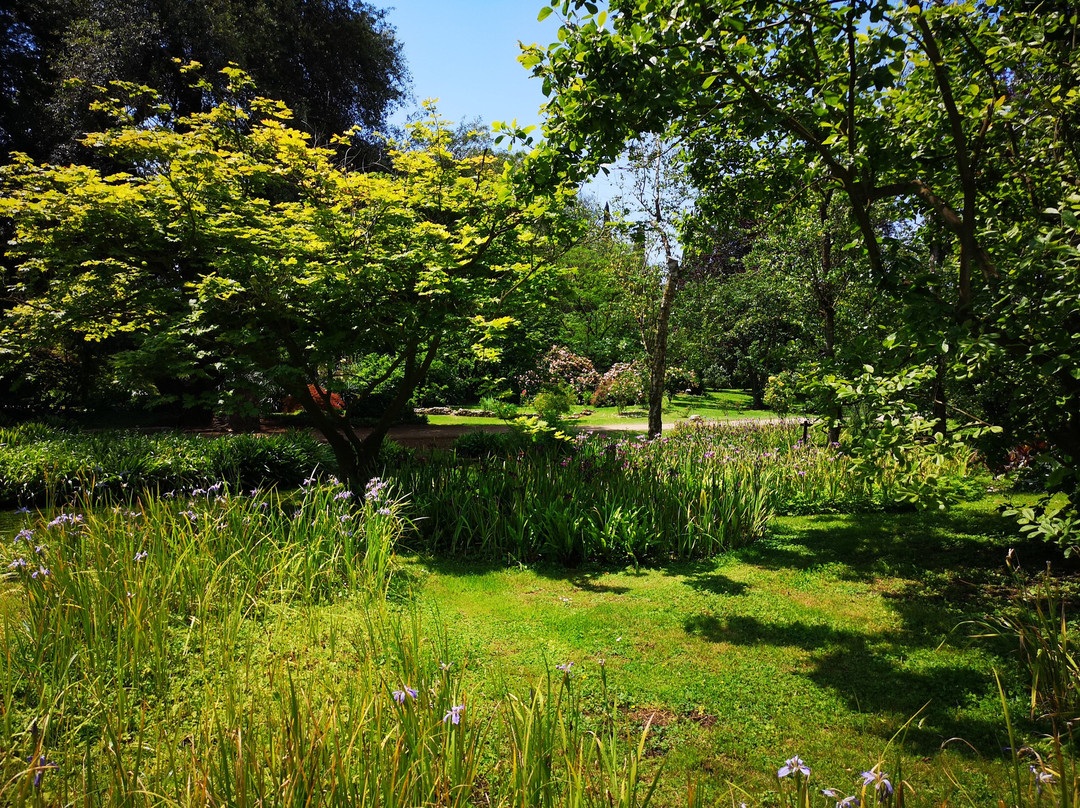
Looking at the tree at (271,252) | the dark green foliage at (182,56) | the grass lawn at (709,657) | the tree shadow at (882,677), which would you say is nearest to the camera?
the grass lawn at (709,657)

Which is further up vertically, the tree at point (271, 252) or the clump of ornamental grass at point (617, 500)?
the tree at point (271, 252)

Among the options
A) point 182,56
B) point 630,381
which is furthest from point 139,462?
point 182,56

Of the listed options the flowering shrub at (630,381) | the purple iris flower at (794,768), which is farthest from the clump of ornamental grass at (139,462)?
the flowering shrub at (630,381)

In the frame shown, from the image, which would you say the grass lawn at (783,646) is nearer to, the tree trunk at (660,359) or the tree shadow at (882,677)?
the tree shadow at (882,677)

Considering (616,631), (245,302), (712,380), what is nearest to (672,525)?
(616,631)

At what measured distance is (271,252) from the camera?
6.84m

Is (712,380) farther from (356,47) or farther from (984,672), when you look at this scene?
(984,672)

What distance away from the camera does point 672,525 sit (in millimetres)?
5762

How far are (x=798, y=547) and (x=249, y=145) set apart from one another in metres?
8.22

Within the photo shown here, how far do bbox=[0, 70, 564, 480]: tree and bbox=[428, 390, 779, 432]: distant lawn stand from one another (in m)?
7.57

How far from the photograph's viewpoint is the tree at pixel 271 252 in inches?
236

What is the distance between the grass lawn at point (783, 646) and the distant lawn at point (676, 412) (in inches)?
342

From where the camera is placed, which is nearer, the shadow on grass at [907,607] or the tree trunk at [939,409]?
the shadow on grass at [907,607]

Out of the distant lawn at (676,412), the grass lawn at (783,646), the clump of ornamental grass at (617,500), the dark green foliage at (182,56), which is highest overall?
the dark green foliage at (182,56)
